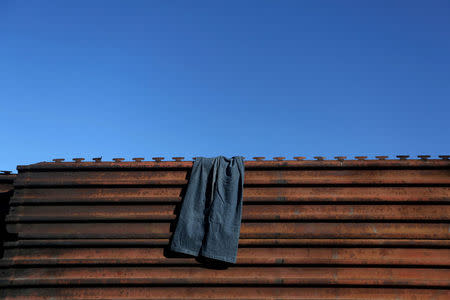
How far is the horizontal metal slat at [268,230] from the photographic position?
4527mm

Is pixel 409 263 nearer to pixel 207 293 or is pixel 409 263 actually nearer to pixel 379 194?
pixel 379 194

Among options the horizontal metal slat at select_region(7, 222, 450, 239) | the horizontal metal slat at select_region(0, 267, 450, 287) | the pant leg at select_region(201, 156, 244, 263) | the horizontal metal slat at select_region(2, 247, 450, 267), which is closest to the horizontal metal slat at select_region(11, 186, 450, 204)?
the pant leg at select_region(201, 156, 244, 263)

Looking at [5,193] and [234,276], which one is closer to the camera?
[234,276]

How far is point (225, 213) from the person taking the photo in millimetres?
4586

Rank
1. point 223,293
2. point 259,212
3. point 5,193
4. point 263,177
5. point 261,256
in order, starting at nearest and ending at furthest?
point 223,293 < point 261,256 < point 259,212 < point 263,177 < point 5,193

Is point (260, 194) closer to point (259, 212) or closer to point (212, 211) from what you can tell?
point (259, 212)

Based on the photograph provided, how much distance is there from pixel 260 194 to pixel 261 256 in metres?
0.84

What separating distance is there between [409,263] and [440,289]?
0.51m

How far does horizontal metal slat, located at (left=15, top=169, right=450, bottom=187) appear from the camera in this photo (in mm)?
4727

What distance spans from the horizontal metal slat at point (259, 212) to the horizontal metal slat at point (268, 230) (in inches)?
3.7

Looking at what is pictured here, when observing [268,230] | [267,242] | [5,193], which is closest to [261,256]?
[267,242]

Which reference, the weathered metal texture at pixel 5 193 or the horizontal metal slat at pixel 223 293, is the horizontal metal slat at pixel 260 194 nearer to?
the weathered metal texture at pixel 5 193

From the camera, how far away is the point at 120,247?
4.66m

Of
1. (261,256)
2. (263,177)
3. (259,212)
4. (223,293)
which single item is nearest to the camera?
(223,293)
